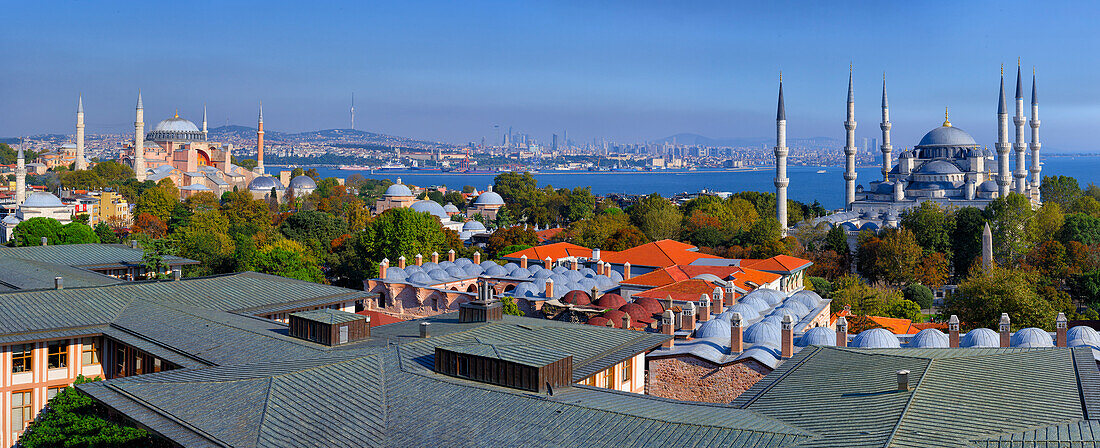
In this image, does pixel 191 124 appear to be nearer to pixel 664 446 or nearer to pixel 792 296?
pixel 792 296

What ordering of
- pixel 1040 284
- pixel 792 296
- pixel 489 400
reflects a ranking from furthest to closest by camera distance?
pixel 1040 284 < pixel 792 296 < pixel 489 400

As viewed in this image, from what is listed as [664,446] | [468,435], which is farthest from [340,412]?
[664,446]

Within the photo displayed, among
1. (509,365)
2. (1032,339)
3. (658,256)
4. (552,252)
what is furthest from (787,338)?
(552,252)

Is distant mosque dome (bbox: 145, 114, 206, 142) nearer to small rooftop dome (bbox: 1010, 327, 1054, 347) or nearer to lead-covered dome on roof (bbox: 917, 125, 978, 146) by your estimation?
lead-covered dome on roof (bbox: 917, 125, 978, 146)

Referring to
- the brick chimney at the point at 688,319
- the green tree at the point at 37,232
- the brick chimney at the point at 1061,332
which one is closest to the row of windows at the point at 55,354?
the brick chimney at the point at 688,319

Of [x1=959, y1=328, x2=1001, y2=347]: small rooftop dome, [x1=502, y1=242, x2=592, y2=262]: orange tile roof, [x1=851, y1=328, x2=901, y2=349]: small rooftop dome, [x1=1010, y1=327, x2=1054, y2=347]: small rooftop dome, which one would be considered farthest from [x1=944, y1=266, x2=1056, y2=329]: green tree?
[x1=502, y1=242, x2=592, y2=262]: orange tile roof

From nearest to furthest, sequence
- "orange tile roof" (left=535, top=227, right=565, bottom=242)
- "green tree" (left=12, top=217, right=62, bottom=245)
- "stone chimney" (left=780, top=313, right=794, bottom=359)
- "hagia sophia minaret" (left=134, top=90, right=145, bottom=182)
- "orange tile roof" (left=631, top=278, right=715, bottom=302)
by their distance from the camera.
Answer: "stone chimney" (left=780, top=313, right=794, bottom=359) < "orange tile roof" (left=631, top=278, right=715, bottom=302) < "green tree" (left=12, top=217, right=62, bottom=245) < "orange tile roof" (left=535, top=227, right=565, bottom=242) < "hagia sophia minaret" (left=134, top=90, right=145, bottom=182)

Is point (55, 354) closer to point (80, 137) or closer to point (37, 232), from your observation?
point (37, 232)
